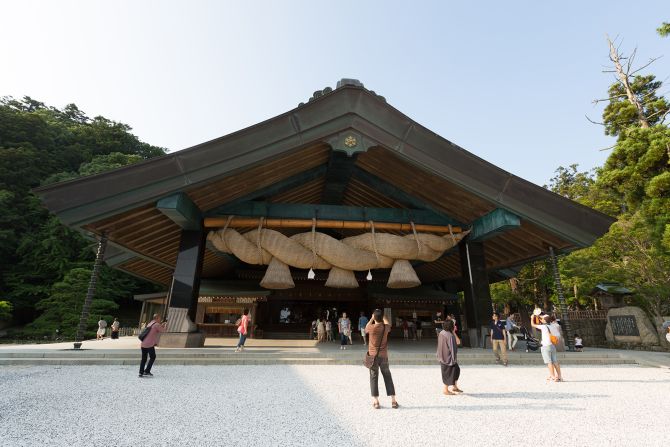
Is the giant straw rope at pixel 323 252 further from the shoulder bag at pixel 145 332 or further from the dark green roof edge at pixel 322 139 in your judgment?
Result: the shoulder bag at pixel 145 332

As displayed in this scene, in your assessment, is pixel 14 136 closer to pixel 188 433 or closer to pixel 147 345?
pixel 147 345

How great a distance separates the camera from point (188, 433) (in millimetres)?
3143

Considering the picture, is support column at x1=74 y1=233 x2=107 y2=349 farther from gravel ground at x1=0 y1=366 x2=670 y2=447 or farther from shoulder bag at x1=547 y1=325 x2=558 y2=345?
shoulder bag at x1=547 y1=325 x2=558 y2=345

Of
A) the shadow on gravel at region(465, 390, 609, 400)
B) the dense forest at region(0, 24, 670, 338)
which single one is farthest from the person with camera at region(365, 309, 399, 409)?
the dense forest at region(0, 24, 670, 338)

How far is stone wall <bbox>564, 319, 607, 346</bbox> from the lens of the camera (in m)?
15.7

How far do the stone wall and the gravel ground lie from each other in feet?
38.9

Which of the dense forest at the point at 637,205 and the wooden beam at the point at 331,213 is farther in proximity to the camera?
the dense forest at the point at 637,205

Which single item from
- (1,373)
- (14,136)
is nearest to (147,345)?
(1,373)

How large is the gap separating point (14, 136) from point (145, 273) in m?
33.6

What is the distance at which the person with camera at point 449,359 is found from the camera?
4.79 metres

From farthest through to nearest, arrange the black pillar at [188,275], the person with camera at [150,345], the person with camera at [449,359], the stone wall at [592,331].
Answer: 1. the stone wall at [592,331]
2. the black pillar at [188,275]
3. the person with camera at [150,345]
4. the person with camera at [449,359]

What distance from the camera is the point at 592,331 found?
1580 centimetres

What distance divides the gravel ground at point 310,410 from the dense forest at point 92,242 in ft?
36.7

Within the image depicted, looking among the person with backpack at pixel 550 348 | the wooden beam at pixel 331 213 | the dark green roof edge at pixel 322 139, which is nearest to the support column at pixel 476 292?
the wooden beam at pixel 331 213
